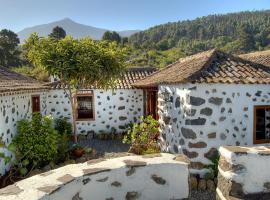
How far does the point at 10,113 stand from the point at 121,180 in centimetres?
672

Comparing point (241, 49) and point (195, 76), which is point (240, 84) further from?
point (241, 49)

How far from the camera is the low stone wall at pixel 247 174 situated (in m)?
4.14

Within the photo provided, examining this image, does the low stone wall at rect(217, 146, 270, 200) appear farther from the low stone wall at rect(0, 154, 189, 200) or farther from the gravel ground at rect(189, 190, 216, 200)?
the gravel ground at rect(189, 190, 216, 200)

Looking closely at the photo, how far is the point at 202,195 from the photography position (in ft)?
24.7

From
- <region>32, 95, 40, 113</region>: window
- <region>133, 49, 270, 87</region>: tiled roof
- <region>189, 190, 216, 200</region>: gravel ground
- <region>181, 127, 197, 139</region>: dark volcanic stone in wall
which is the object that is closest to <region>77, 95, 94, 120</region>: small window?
<region>32, 95, 40, 113</region>: window

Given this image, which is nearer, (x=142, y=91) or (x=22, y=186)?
(x=22, y=186)

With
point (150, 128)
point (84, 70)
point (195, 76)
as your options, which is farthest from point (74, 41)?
point (195, 76)

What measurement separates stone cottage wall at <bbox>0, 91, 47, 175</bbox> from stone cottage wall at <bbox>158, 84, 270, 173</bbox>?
196 inches

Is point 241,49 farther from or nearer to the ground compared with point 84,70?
farther from the ground

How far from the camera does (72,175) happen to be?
3.58 m

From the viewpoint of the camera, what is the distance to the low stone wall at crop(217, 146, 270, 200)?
4145 millimetres

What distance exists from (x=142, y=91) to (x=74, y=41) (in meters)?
5.78

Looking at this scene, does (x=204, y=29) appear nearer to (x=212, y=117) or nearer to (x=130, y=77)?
(x=130, y=77)

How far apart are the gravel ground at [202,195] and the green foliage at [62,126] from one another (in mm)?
8528
